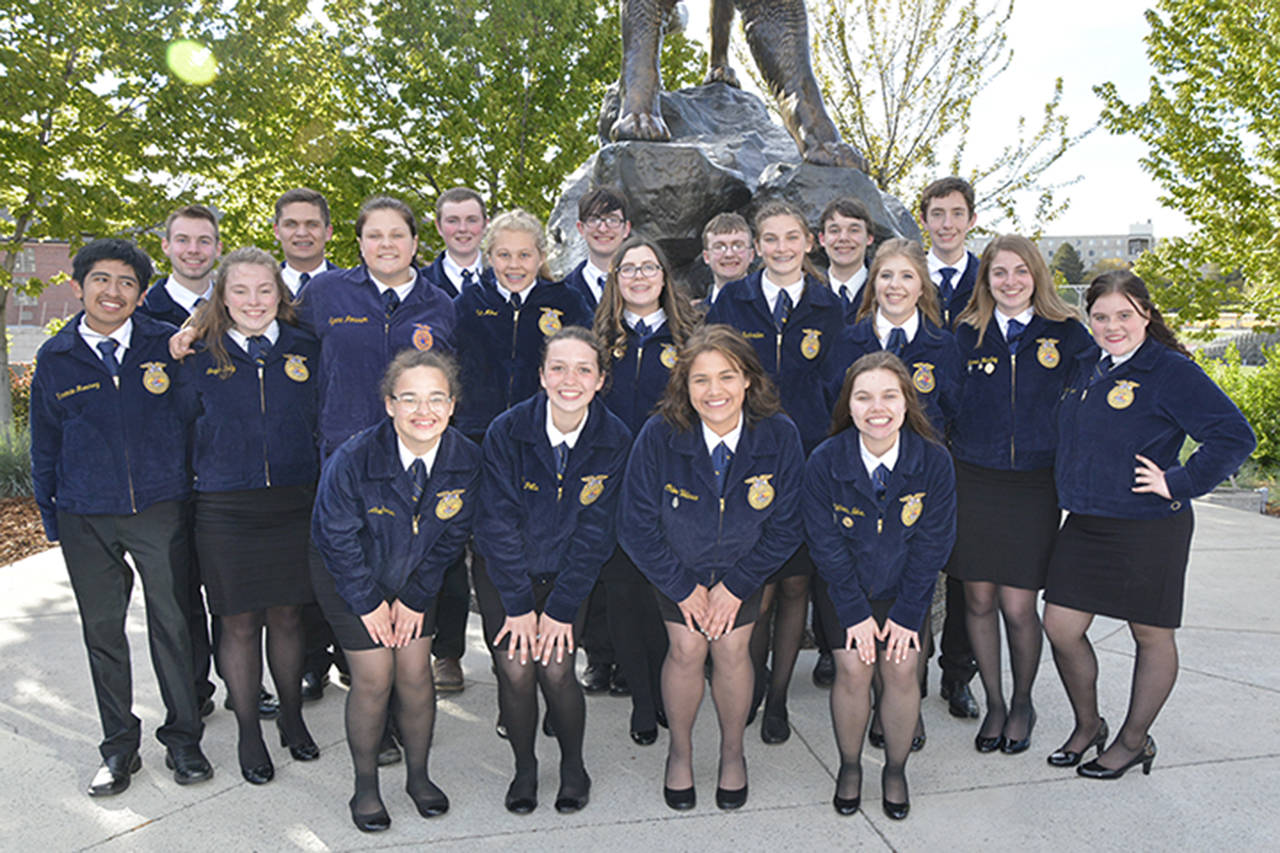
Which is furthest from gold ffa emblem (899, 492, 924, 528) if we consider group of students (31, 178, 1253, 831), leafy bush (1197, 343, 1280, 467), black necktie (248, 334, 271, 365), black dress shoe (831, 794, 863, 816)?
leafy bush (1197, 343, 1280, 467)

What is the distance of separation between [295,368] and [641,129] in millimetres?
2715

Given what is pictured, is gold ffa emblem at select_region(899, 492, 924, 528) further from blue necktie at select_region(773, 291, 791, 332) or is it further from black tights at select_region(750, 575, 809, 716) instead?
blue necktie at select_region(773, 291, 791, 332)

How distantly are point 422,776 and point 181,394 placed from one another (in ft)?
5.25

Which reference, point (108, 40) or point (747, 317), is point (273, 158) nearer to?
point (108, 40)

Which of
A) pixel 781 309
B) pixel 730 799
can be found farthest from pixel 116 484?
pixel 781 309

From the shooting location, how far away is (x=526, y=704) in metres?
2.97

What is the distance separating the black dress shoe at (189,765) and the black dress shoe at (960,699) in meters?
2.91

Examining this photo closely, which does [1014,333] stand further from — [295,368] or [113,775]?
[113,775]

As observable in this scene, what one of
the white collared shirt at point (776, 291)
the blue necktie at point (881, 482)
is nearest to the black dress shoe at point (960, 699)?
the blue necktie at point (881, 482)

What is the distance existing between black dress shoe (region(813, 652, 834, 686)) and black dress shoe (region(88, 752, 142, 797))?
9.14 ft

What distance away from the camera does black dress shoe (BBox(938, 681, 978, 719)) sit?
12.2 ft

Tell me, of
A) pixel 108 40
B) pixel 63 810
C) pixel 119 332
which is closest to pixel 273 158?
pixel 108 40

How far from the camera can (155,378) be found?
3.17m

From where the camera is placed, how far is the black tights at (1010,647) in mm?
3400
